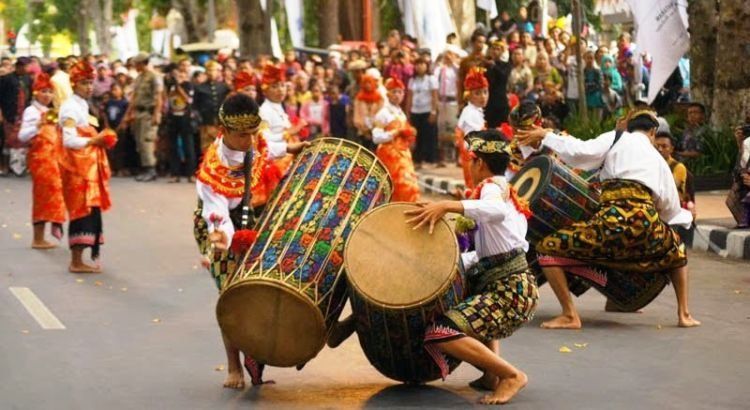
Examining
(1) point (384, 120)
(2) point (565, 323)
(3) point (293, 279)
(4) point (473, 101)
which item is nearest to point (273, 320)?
(3) point (293, 279)

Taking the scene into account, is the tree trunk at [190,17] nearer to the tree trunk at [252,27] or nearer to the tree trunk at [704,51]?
the tree trunk at [252,27]

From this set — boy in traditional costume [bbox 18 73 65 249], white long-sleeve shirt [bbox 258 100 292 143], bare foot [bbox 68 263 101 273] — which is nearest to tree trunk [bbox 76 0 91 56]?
boy in traditional costume [bbox 18 73 65 249]

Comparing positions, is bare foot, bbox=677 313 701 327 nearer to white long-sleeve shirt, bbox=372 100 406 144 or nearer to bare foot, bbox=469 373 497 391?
bare foot, bbox=469 373 497 391

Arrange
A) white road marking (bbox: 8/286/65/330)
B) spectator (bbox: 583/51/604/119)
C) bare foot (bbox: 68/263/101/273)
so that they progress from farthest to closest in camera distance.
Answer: spectator (bbox: 583/51/604/119)
bare foot (bbox: 68/263/101/273)
white road marking (bbox: 8/286/65/330)

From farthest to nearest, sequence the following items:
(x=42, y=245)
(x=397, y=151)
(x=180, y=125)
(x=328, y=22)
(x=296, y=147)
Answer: (x=328, y=22) → (x=180, y=125) → (x=397, y=151) → (x=42, y=245) → (x=296, y=147)

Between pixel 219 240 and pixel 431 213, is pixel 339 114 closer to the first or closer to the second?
pixel 219 240

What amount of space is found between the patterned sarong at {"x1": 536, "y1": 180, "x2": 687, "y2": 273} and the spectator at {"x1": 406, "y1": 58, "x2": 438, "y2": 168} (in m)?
14.7

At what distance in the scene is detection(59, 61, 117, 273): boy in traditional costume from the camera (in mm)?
14336

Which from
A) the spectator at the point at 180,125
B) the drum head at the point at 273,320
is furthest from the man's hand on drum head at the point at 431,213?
the spectator at the point at 180,125

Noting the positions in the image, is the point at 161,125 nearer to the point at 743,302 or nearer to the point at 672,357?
the point at 743,302

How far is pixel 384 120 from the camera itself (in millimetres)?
18312

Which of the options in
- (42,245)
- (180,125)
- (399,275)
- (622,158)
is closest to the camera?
(399,275)

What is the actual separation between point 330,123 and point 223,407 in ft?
60.8

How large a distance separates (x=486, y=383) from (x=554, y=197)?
7.55 feet
